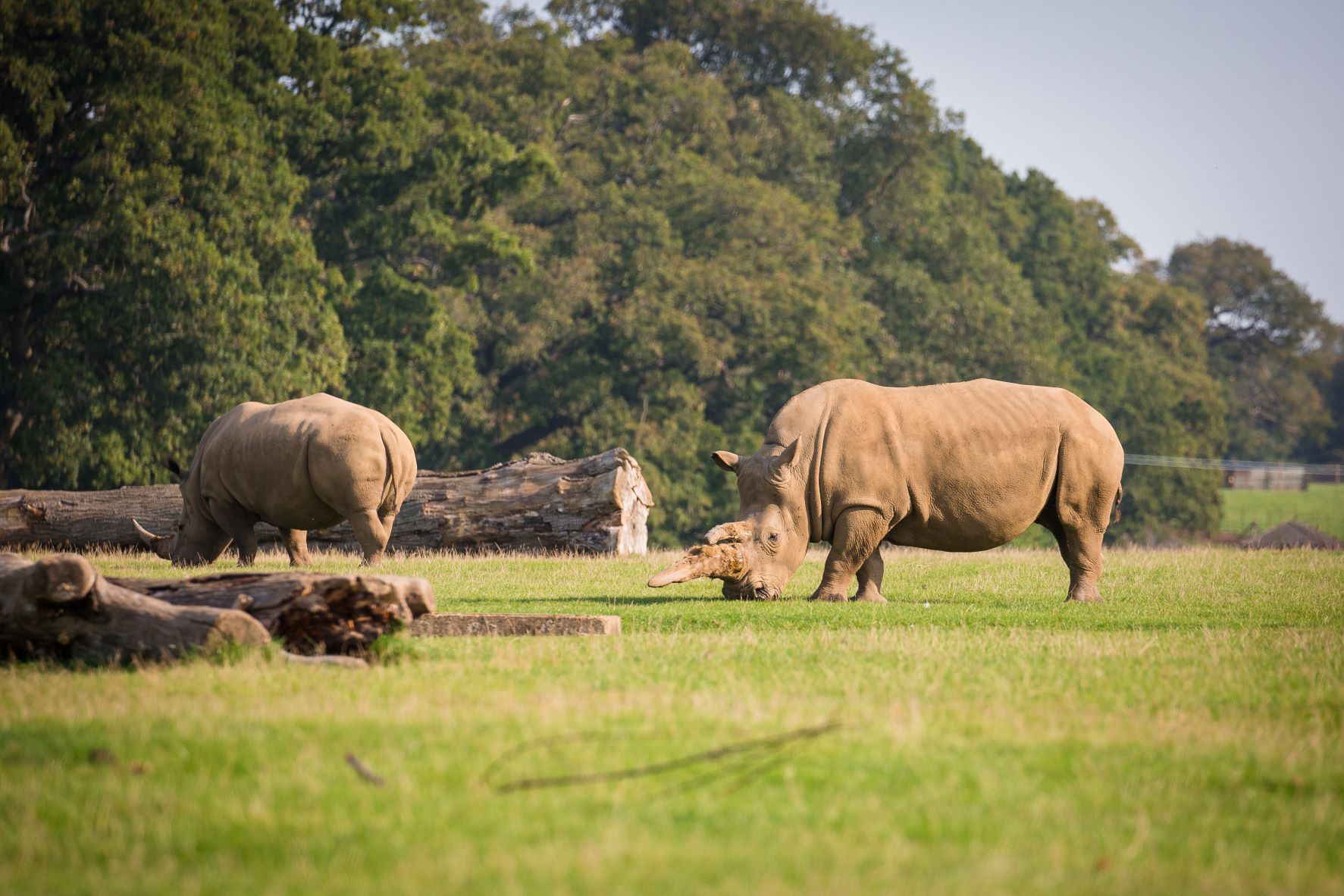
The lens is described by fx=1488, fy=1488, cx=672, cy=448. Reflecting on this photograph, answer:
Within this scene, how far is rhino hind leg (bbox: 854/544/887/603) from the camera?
551 inches

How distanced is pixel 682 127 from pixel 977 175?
1477cm

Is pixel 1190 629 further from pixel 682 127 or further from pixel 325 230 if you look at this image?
pixel 682 127

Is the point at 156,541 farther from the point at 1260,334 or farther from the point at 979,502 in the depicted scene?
the point at 1260,334

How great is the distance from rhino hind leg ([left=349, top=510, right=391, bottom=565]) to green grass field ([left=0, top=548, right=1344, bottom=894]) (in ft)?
25.4

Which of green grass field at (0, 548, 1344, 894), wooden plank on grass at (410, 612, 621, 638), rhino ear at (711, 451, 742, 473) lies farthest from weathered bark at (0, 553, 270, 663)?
rhino ear at (711, 451, 742, 473)

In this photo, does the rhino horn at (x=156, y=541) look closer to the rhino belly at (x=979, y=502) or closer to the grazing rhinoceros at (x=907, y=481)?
the grazing rhinoceros at (x=907, y=481)

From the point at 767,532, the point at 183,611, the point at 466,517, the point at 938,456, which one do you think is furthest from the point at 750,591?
the point at 466,517

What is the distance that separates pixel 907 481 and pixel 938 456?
0.38m

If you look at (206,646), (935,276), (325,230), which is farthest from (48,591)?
(935,276)

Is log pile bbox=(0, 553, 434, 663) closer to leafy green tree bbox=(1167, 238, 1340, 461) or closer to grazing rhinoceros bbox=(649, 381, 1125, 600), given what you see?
grazing rhinoceros bbox=(649, 381, 1125, 600)

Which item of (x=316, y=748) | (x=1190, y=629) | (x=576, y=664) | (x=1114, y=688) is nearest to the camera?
(x=316, y=748)

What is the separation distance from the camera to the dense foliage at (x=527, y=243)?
28.4 meters

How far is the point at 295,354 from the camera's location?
3012cm

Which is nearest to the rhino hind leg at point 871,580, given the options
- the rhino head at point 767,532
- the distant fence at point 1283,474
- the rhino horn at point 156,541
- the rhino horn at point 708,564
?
the rhino head at point 767,532
